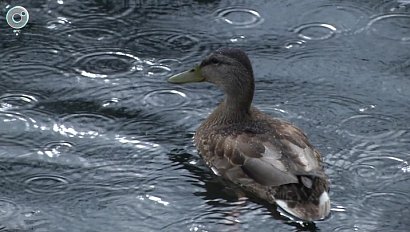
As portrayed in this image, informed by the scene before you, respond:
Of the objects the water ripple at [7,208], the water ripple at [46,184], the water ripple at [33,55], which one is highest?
the water ripple at [33,55]

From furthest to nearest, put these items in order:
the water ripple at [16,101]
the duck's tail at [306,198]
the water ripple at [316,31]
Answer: the water ripple at [316,31] < the water ripple at [16,101] < the duck's tail at [306,198]

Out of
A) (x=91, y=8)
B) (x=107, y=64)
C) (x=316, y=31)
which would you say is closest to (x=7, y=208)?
(x=107, y=64)

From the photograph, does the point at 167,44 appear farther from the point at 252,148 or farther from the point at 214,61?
the point at 252,148

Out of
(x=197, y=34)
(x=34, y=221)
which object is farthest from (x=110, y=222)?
(x=197, y=34)

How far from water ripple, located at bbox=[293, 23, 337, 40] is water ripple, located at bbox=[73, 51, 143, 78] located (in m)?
1.50

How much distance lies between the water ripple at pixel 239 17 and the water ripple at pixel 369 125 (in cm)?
183

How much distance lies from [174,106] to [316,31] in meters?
1.82

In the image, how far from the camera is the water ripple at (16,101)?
940 centimetres

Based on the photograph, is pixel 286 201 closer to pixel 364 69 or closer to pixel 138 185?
pixel 138 185

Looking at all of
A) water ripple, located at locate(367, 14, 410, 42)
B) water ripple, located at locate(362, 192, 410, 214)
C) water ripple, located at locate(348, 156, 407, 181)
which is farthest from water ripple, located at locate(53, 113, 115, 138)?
water ripple, located at locate(367, 14, 410, 42)

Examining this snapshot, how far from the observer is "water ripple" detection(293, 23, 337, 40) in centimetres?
1053

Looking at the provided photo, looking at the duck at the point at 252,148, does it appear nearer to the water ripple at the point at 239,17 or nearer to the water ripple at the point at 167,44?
the water ripple at the point at 167,44

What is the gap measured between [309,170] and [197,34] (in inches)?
109

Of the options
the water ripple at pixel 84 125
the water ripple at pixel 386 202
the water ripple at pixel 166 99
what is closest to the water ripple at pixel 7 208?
the water ripple at pixel 84 125
